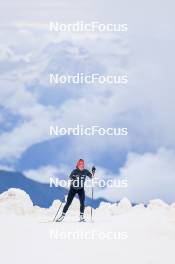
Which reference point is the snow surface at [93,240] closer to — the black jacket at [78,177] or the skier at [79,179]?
the skier at [79,179]

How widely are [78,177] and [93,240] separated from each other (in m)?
2.93

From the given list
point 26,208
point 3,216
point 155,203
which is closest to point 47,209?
point 26,208

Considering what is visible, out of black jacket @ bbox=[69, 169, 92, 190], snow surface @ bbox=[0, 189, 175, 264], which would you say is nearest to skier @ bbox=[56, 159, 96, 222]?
black jacket @ bbox=[69, 169, 92, 190]

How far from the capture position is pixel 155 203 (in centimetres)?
3117

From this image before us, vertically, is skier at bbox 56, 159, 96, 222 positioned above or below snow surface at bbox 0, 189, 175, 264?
above

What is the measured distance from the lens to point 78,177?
72.5ft

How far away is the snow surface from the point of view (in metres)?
18.2

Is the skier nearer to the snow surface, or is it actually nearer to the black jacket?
the black jacket

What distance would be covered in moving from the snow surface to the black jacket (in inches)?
46.3

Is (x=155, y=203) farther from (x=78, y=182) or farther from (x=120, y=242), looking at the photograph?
(x=120, y=242)

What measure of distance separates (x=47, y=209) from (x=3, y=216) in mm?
8888

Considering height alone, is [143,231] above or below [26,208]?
below

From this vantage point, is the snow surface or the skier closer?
the snow surface

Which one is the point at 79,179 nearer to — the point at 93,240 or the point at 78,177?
the point at 78,177
